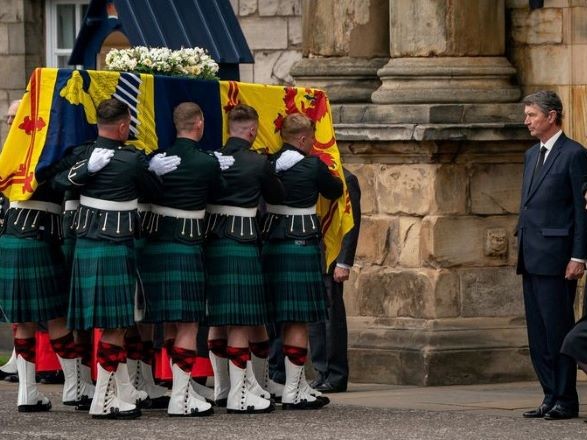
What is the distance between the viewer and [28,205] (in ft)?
39.0

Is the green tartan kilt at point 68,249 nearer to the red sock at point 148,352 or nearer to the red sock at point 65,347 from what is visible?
the red sock at point 65,347

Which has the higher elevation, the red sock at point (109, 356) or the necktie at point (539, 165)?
the necktie at point (539, 165)

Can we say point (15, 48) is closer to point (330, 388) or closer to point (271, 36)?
point (271, 36)

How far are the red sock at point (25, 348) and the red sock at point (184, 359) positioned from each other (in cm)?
84

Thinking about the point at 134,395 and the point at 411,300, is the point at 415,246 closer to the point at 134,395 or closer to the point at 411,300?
the point at 411,300

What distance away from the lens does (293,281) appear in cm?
1221

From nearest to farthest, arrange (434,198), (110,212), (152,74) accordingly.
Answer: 1. (110,212)
2. (152,74)
3. (434,198)

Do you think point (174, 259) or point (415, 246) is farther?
point (415, 246)

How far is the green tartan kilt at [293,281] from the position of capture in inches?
480

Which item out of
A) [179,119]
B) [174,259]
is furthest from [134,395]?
[179,119]

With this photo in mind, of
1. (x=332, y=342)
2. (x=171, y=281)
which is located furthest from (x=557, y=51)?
(x=171, y=281)

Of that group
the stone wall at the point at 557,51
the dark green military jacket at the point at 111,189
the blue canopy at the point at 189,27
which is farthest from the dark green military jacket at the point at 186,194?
the blue canopy at the point at 189,27

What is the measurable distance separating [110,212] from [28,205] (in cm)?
66

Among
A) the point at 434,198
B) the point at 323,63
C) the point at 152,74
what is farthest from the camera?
the point at 323,63
